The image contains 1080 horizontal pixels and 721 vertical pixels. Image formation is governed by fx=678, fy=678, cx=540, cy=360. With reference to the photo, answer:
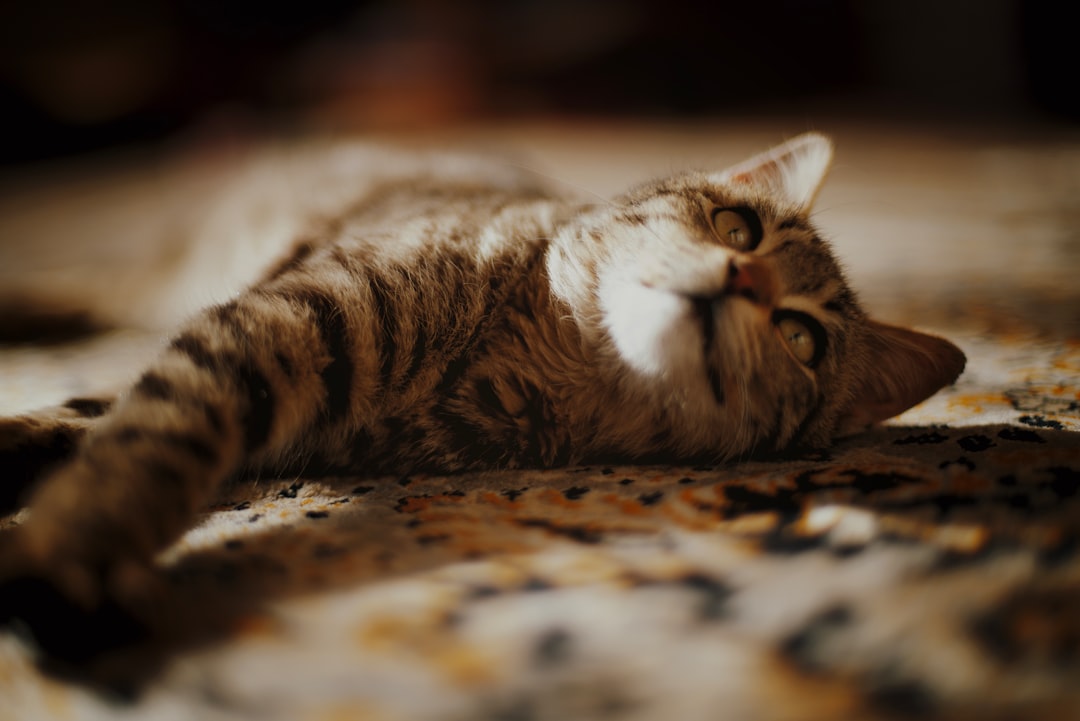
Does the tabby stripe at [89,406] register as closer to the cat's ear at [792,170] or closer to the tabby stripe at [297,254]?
the tabby stripe at [297,254]

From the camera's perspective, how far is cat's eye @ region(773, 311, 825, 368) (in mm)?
1081

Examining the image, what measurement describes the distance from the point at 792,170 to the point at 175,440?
1226 millimetres

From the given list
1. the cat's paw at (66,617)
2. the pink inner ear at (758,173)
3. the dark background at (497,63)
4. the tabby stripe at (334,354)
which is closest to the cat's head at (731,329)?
the pink inner ear at (758,173)

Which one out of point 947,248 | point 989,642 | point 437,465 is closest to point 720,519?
point 989,642

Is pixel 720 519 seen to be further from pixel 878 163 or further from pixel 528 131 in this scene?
pixel 528 131

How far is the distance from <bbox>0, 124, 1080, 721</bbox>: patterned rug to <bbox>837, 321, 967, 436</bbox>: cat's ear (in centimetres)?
24

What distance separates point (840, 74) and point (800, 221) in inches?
226

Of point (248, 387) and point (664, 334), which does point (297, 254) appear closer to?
point (248, 387)

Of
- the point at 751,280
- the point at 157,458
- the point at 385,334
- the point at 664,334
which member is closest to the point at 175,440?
the point at 157,458

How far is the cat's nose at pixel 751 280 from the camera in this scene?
97cm

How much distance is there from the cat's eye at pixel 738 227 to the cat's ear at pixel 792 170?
15cm

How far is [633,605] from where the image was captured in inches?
22.8

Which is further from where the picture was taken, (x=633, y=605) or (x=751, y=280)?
(x=751, y=280)

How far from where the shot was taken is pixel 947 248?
217cm
